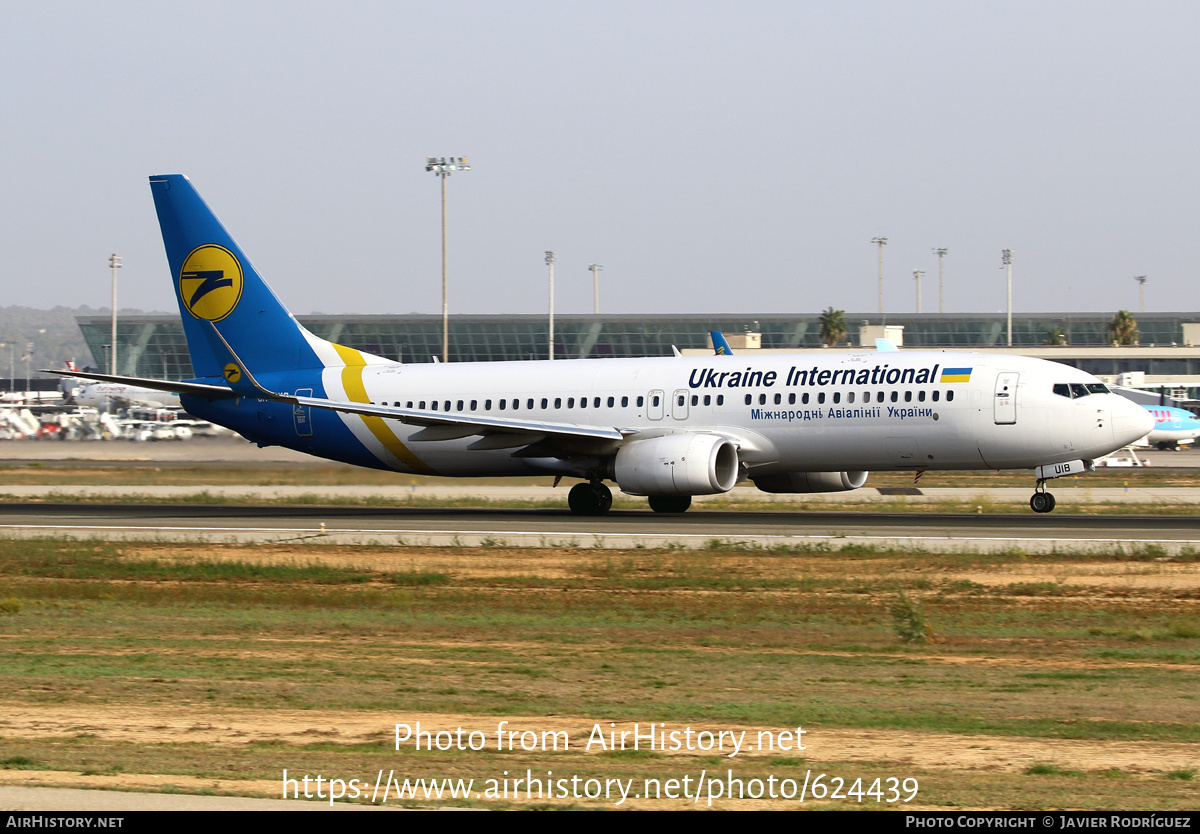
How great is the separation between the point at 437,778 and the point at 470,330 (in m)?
116

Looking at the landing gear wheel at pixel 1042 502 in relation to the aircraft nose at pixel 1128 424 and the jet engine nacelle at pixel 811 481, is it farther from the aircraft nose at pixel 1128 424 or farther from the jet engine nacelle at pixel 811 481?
the jet engine nacelle at pixel 811 481

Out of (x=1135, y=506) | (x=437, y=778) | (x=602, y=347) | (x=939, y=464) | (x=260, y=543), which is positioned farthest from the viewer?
(x=602, y=347)

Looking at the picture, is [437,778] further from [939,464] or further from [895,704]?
[939,464]

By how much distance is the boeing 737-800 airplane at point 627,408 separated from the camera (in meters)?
29.9

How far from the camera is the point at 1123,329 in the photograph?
12181 centimetres

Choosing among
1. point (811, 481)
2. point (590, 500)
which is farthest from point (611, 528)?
point (811, 481)

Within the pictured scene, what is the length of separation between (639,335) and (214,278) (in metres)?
86.6

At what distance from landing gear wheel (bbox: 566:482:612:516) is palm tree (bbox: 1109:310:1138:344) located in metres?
101

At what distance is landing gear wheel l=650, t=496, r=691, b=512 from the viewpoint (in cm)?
3350

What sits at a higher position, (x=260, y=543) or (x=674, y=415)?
(x=674, y=415)

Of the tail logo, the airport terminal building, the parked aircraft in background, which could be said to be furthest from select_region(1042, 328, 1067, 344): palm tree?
the tail logo

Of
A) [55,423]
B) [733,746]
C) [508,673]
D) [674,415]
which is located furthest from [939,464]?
[55,423]

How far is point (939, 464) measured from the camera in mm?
30453

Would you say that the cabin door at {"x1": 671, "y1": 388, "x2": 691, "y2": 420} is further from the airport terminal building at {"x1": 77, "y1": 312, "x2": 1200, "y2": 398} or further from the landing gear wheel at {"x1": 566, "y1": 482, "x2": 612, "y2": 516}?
the airport terminal building at {"x1": 77, "y1": 312, "x2": 1200, "y2": 398}
